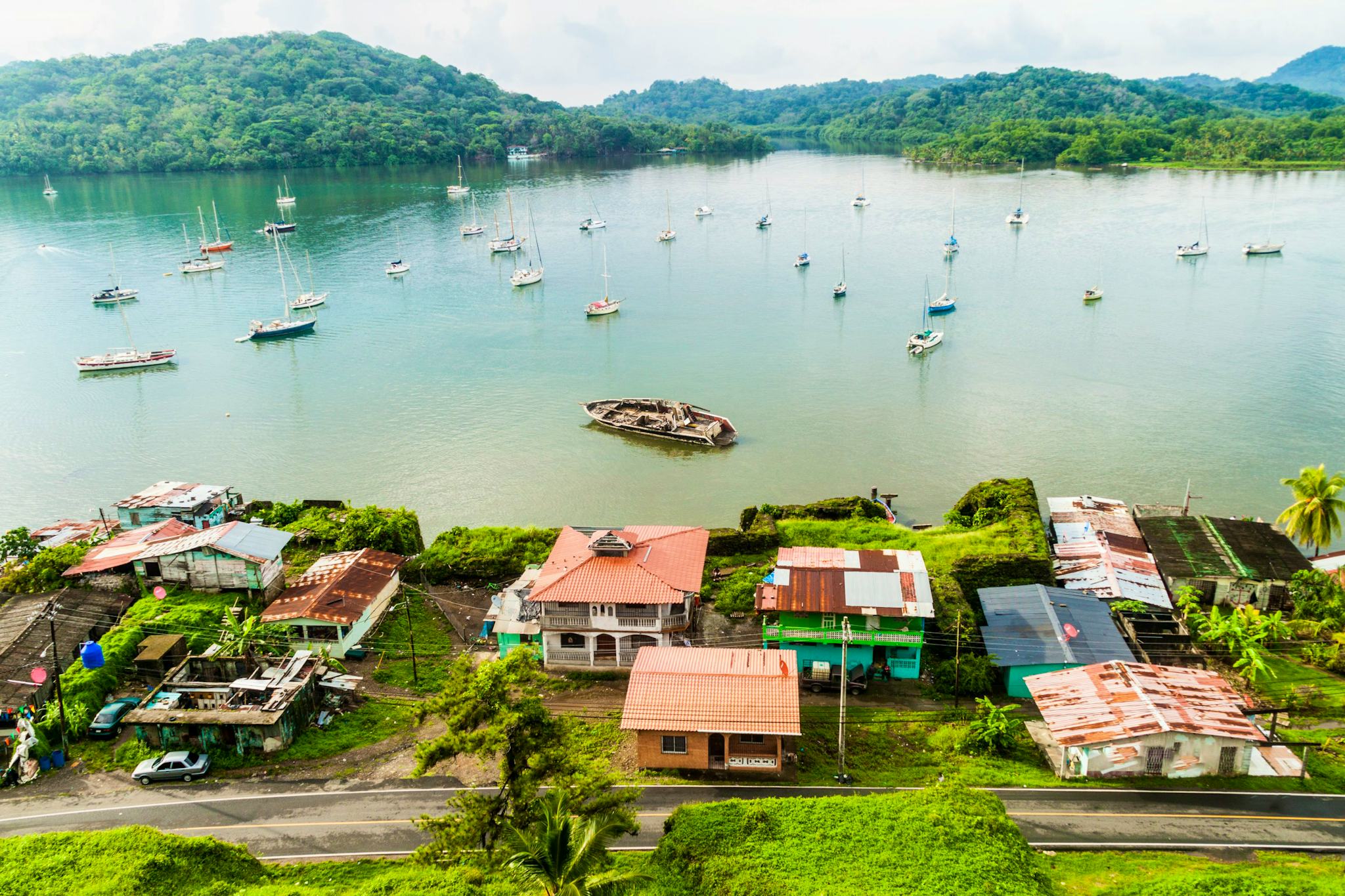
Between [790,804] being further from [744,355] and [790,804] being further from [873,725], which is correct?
[744,355]

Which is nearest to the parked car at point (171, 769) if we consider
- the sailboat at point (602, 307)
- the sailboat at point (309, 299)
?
the sailboat at point (602, 307)

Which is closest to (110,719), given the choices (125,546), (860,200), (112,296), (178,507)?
(125,546)

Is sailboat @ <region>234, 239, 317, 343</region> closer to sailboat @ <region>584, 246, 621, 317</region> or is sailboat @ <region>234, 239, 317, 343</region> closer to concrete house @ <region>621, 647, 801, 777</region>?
sailboat @ <region>584, 246, 621, 317</region>

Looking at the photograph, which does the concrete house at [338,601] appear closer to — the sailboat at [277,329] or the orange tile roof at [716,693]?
the orange tile roof at [716,693]

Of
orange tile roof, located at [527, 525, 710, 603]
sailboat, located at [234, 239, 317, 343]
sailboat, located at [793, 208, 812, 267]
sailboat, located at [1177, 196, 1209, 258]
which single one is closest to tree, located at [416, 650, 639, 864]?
orange tile roof, located at [527, 525, 710, 603]

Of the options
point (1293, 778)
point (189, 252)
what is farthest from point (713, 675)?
point (189, 252)

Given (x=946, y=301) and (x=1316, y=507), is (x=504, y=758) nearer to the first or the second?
(x=1316, y=507)
